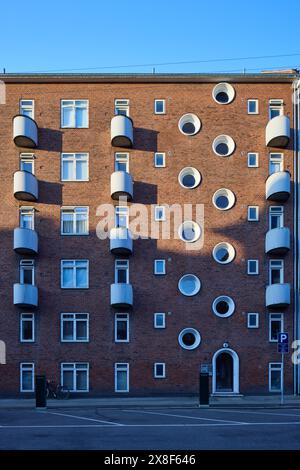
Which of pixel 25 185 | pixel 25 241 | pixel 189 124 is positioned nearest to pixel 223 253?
pixel 189 124

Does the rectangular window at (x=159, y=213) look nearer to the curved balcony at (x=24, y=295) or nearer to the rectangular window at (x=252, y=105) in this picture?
the rectangular window at (x=252, y=105)

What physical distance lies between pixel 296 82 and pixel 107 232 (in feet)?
44.3

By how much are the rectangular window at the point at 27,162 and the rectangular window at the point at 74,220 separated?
3022 millimetres

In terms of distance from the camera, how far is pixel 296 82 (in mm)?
29141

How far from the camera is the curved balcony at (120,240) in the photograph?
2742cm

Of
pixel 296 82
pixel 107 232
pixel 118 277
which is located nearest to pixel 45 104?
pixel 107 232

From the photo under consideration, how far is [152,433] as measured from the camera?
12.5 meters

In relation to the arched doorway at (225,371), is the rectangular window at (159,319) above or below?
above

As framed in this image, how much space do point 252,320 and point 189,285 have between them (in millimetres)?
3852

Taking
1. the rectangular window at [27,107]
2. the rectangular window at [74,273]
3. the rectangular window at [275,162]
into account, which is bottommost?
the rectangular window at [74,273]

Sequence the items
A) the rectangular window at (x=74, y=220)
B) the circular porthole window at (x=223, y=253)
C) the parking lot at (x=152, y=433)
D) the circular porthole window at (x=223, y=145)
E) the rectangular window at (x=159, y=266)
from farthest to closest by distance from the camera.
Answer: the circular porthole window at (x=223, y=145) < the rectangular window at (x=74, y=220) < the circular porthole window at (x=223, y=253) < the rectangular window at (x=159, y=266) < the parking lot at (x=152, y=433)

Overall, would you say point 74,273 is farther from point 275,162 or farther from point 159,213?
point 275,162

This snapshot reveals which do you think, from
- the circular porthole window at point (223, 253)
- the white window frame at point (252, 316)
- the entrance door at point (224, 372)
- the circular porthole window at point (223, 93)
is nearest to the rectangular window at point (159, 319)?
the entrance door at point (224, 372)
